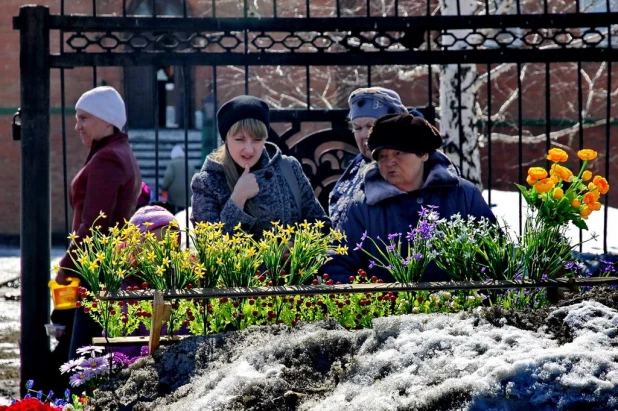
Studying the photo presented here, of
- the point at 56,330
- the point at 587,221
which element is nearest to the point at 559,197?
the point at 56,330

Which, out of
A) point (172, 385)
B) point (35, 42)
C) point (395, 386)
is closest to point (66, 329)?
point (35, 42)

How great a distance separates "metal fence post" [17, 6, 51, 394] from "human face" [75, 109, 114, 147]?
0.55 feet

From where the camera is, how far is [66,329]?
15.0ft

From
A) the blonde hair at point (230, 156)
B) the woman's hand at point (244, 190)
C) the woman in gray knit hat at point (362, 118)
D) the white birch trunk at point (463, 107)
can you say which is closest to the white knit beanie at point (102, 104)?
the blonde hair at point (230, 156)

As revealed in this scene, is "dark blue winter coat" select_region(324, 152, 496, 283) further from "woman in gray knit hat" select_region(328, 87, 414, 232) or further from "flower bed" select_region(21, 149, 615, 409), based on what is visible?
"flower bed" select_region(21, 149, 615, 409)

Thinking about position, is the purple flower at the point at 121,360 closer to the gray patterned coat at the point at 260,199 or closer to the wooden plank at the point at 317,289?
the wooden plank at the point at 317,289

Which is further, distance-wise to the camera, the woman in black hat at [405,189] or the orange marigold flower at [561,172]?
the woman in black hat at [405,189]

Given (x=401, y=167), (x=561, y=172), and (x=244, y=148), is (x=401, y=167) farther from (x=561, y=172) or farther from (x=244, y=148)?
(x=561, y=172)

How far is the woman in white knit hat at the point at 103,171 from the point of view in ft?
15.5

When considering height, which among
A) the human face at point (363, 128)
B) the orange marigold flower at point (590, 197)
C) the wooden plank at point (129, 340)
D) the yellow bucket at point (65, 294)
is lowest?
the wooden plank at point (129, 340)

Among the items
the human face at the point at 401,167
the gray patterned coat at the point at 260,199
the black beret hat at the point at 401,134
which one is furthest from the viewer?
the gray patterned coat at the point at 260,199

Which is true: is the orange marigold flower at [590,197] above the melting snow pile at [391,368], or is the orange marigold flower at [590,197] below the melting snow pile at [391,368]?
above

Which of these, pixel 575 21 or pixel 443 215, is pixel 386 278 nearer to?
pixel 443 215

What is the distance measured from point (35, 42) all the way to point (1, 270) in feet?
28.7
